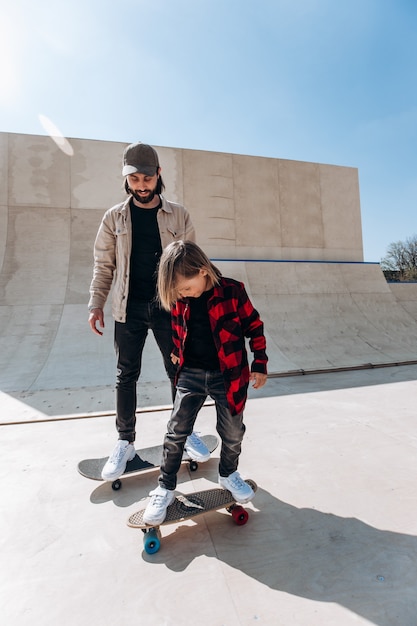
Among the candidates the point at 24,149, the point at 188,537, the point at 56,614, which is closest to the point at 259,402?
the point at 188,537

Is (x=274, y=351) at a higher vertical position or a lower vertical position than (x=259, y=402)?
higher

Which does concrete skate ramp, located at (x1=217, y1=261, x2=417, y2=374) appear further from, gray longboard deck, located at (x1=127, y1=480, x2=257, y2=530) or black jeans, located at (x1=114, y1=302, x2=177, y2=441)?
gray longboard deck, located at (x1=127, y1=480, x2=257, y2=530)

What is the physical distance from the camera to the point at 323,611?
0.95 m

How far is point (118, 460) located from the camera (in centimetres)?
176

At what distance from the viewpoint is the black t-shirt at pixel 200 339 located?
4.67 ft

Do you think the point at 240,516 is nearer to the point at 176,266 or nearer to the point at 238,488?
the point at 238,488

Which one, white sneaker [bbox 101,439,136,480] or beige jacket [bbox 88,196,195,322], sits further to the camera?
beige jacket [bbox 88,196,195,322]

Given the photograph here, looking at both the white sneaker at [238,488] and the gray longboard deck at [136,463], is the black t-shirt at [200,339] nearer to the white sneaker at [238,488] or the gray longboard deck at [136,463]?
the white sneaker at [238,488]

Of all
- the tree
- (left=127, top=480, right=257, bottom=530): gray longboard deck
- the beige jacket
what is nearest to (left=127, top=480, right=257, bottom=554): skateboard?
(left=127, top=480, right=257, bottom=530): gray longboard deck

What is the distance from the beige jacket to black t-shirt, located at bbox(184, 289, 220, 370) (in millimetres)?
532

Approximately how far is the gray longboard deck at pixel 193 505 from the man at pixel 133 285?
36 cm

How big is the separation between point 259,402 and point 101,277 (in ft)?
6.05

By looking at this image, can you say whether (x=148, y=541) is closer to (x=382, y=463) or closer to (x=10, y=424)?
(x=382, y=463)

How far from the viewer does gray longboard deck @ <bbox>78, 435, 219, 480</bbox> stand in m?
1.78
